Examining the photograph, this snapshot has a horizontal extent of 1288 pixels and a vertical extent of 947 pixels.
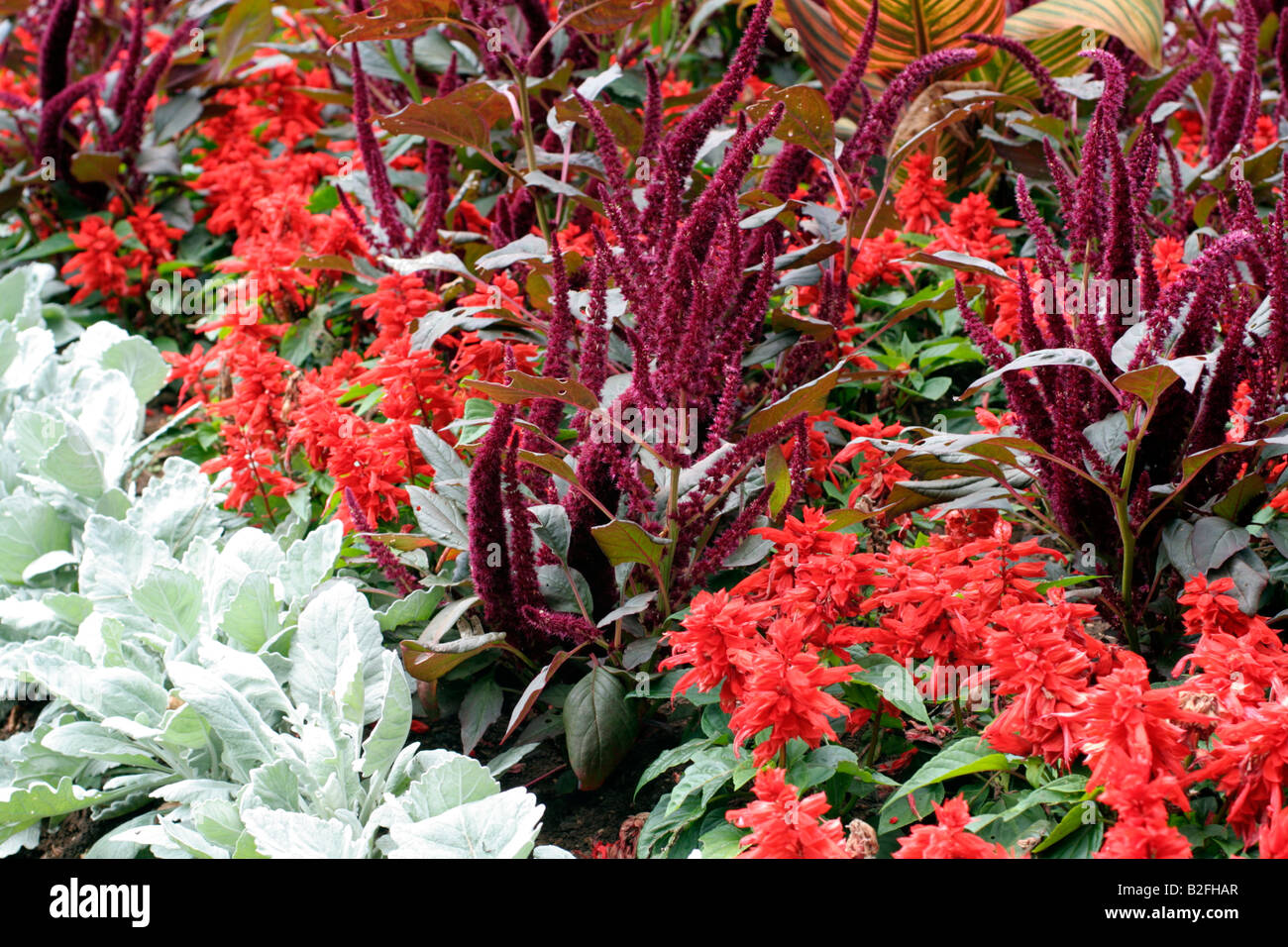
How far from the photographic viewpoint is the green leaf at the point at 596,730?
1.52 m

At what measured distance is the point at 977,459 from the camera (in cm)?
158

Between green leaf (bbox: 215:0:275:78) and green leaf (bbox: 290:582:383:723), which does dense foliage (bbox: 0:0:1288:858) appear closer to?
green leaf (bbox: 290:582:383:723)

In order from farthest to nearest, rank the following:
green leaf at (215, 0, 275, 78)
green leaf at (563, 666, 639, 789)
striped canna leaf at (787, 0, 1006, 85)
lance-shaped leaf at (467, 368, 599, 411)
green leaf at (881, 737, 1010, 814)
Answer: green leaf at (215, 0, 275, 78), striped canna leaf at (787, 0, 1006, 85), green leaf at (563, 666, 639, 789), lance-shaped leaf at (467, 368, 599, 411), green leaf at (881, 737, 1010, 814)

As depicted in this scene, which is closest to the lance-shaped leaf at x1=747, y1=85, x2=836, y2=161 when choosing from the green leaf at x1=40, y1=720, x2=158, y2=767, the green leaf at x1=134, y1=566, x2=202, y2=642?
the green leaf at x1=134, y1=566, x2=202, y2=642

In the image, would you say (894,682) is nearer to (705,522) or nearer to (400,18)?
(705,522)

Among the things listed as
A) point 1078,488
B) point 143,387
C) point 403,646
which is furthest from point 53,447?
point 1078,488

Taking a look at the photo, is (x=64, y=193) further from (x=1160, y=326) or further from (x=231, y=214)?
(x=1160, y=326)

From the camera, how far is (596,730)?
4.99 ft

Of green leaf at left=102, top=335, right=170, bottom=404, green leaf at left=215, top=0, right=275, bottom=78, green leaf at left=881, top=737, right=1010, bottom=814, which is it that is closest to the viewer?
green leaf at left=881, top=737, right=1010, bottom=814

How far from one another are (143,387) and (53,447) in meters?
0.51

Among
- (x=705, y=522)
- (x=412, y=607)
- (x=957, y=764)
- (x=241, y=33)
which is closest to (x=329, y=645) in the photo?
(x=412, y=607)

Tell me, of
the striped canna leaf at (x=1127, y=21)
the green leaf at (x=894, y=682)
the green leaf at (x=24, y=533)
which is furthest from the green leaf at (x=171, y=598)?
the striped canna leaf at (x=1127, y=21)

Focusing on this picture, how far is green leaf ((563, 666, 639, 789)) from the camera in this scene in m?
1.52

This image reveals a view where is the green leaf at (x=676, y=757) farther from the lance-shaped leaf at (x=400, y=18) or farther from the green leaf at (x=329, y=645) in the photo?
the lance-shaped leaf at (x=400, y=18)
